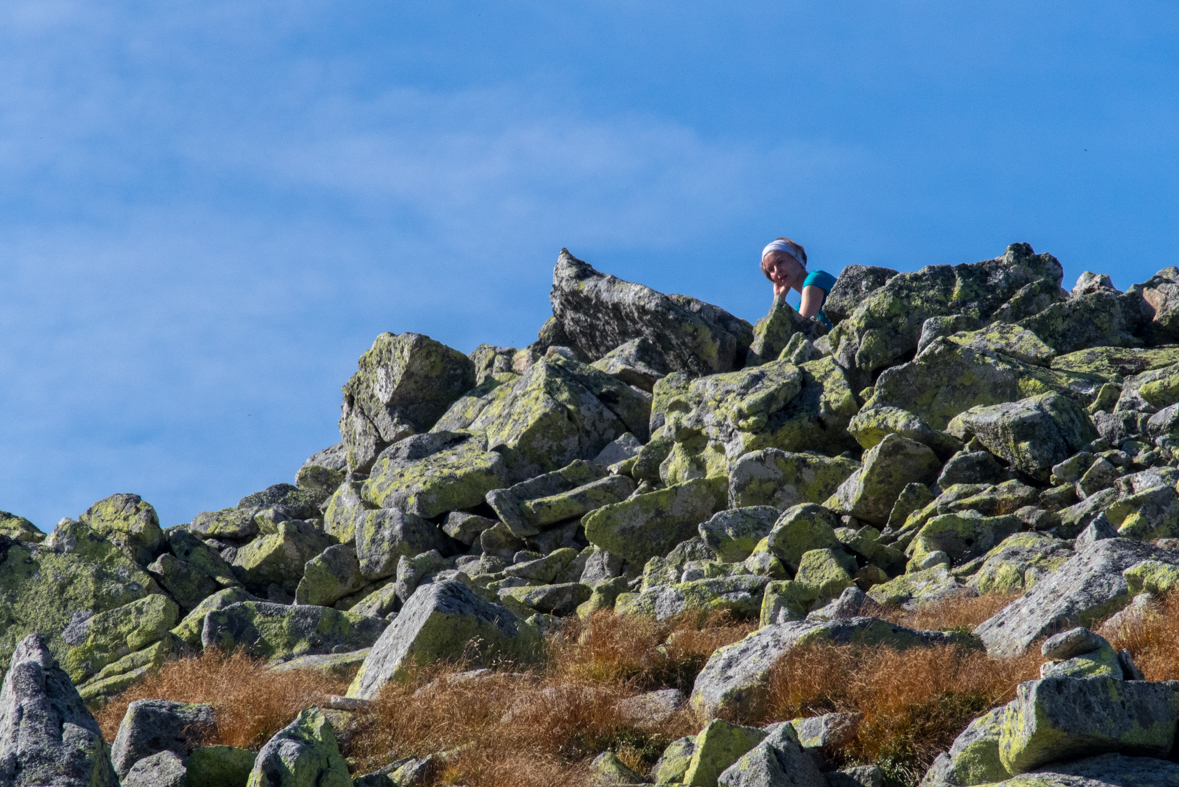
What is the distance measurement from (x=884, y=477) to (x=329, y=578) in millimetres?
9583

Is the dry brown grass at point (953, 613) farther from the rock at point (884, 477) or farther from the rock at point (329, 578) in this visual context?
the rock at point (329, 578)

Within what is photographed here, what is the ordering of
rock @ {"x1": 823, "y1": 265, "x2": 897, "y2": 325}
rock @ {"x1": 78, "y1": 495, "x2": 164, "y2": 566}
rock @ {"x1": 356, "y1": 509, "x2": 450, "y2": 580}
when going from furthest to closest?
1. rock @ {"x1": 823, "y1": 265, "x2": 897, "y2": 325}
2. rock @ {"x1": 78, "y1": 495, "x2": 164, "y2": 566}
3. rock @ {"x1": 356, "y1": 509, "x2": 450, "y2": 580}

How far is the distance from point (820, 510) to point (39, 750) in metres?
10.2

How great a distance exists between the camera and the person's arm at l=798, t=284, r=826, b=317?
84.7 feet

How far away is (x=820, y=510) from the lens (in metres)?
14.9

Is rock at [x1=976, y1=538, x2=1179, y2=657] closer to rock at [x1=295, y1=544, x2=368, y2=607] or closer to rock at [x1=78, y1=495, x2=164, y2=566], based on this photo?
rock at [x1=295, y1=544, x2=368, y2=607]

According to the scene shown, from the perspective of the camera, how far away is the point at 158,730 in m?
9.77

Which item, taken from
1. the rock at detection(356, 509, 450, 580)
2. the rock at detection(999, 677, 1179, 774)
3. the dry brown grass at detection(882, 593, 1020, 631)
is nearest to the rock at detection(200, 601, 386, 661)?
the rock at detection(356, 509, 450, 580)

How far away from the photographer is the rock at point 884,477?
15844 millimetres

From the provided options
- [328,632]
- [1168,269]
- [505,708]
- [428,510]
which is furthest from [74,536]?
[1168,269]

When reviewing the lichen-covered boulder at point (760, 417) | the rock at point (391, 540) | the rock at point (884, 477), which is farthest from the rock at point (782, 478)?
the rock at point (391, 540)

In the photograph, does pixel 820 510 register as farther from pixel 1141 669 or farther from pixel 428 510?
pixel 428 510

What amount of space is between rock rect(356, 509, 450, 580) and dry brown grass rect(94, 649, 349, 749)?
509 cm

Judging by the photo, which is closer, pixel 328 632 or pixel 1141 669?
pixel 1141 669
